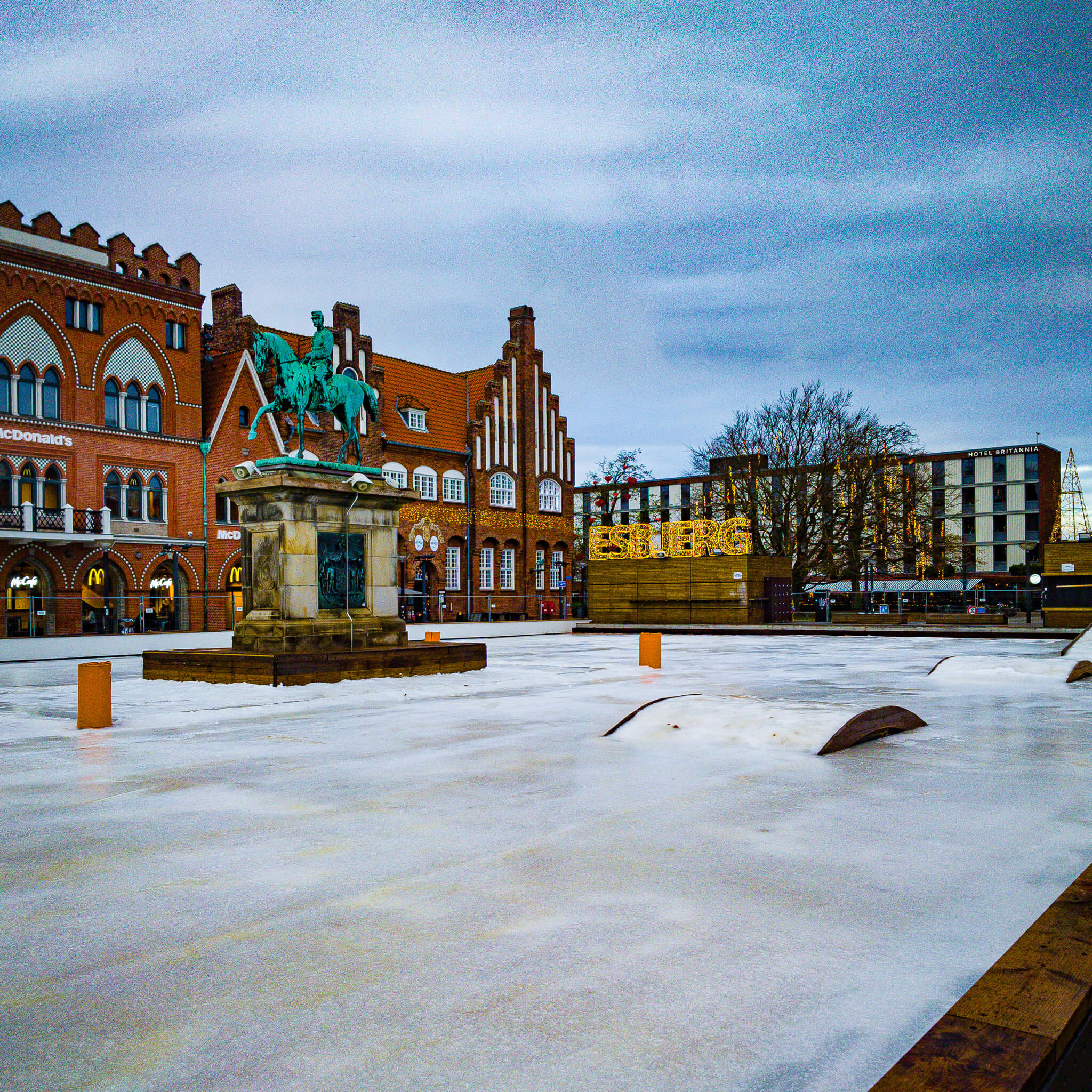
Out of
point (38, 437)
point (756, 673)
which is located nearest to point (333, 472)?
point (756, 673)

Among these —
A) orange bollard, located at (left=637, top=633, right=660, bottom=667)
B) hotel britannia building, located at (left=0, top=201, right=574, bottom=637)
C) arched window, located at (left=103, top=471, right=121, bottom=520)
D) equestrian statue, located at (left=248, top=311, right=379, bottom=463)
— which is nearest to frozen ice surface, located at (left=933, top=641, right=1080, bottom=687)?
orange bollard, located at (left=637, top=633, right=660, bottom=667)

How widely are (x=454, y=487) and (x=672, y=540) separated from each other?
1479 cm

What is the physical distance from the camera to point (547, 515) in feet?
185

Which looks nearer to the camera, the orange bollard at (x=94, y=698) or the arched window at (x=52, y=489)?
the orange bollard at (x=94, y=698)

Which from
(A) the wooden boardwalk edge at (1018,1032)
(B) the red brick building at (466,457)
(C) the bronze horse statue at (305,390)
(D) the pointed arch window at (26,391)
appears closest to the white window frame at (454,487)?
(B) the red brick building at (466,457)

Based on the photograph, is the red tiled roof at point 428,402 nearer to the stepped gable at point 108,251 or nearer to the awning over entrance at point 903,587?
the stepped gable at point 108,251

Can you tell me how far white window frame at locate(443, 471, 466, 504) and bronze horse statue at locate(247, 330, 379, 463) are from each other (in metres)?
34.2

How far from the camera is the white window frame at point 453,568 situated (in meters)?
50.4

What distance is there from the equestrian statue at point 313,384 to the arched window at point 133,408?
949 inches

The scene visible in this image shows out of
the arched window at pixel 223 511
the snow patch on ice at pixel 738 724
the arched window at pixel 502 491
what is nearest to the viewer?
the snow patch on ice at pixel 738 724

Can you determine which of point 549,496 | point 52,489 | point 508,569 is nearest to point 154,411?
point 52,489

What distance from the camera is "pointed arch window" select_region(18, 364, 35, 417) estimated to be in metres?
34.5

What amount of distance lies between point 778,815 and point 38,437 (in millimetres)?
35205

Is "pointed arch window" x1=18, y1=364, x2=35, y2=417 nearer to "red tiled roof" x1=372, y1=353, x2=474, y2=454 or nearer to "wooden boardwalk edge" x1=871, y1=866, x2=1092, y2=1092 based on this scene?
"red tiled roof" x1=372, y1=353, x2=474, y2=454
